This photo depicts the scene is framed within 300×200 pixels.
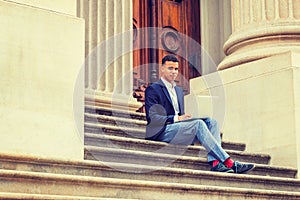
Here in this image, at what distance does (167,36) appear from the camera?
13500mm

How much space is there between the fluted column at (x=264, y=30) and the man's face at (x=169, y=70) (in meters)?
1.86

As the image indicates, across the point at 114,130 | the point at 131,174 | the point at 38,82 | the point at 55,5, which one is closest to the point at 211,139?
the point at 114,130

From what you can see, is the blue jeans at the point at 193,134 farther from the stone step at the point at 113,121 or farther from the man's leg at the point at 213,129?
the stone step at the point at 113,121

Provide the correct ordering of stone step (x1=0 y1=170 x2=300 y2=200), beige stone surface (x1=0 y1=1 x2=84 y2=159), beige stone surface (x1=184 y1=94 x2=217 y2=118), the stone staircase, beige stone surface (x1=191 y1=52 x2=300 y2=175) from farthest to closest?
beige stone surface (x1=184 y1=94 x2=217 y2=118) → beige stone surface (x1=191 y1=52 x2=300 y2=175) → beige stone surface (x1=0 y1=1 x2=84 y2=159) → the stone staircase → stone step (x1=0 y1=170 x2=300 y2=200)

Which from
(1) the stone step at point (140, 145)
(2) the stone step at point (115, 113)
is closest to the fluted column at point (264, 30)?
(2) the stone step at point (115, 113)

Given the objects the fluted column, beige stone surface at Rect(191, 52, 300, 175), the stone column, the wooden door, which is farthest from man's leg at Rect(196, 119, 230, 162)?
the wooden door

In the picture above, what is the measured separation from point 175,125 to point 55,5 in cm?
176

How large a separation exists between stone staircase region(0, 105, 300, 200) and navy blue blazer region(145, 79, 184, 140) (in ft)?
0.69

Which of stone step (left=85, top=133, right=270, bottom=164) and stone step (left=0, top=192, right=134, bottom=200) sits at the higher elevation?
stone step (left=85, top=133, right=270, bottom=164)

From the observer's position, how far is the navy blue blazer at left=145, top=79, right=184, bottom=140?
29.3ft

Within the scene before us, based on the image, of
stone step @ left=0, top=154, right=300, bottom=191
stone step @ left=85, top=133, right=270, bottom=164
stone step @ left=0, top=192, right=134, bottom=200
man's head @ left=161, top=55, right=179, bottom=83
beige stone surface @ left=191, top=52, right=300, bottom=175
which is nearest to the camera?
stone step @ left=0, top=192, right=134, bottom=200

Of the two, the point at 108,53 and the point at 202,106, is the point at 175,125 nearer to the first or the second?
the point at 202,106

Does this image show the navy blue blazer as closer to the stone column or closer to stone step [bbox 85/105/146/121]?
stone step [bbox 85/105/146/121]

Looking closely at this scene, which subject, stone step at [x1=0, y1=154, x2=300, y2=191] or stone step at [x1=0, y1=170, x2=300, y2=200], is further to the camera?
stone step at [x1=0, y1=154, x2=300, y2=191]
